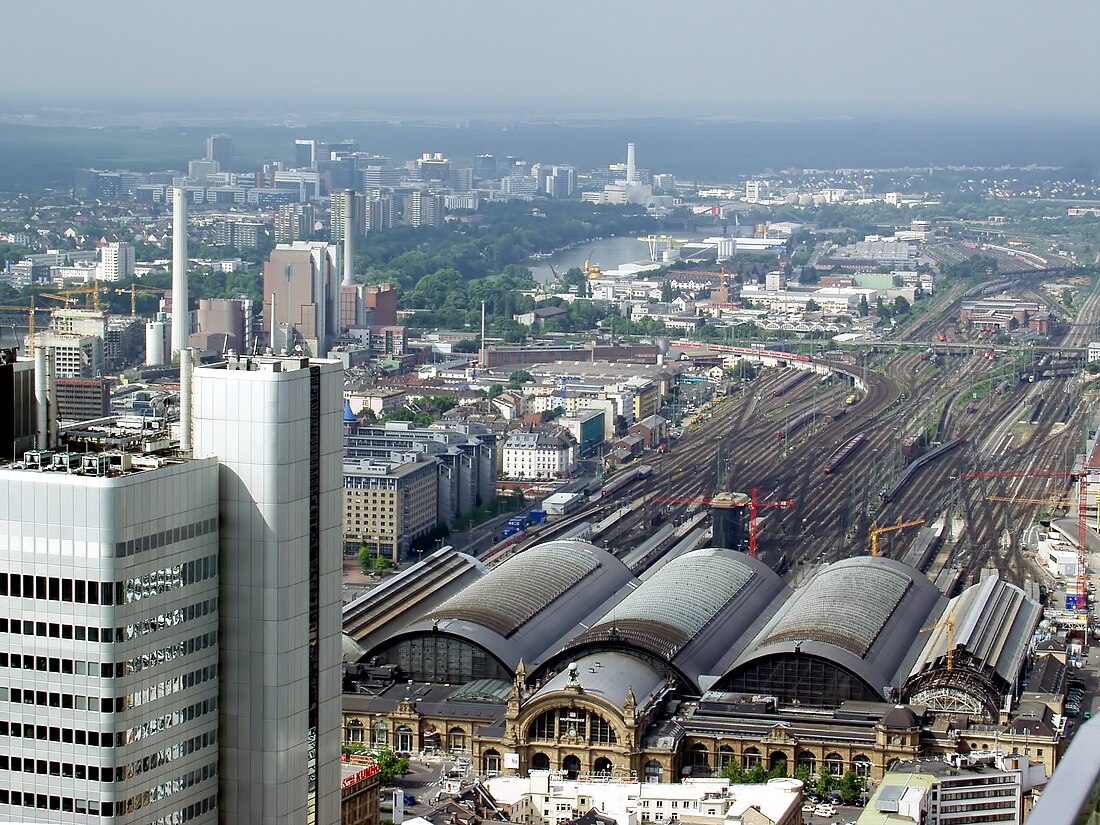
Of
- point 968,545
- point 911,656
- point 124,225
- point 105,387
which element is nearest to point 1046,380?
point 968,545

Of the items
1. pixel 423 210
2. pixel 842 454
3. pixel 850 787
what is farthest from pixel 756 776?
pixel 423 210

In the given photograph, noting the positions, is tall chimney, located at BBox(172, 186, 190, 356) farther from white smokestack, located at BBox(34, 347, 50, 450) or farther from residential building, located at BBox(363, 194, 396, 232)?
white smokestack, located at BBox(34, 347, 50, 450)

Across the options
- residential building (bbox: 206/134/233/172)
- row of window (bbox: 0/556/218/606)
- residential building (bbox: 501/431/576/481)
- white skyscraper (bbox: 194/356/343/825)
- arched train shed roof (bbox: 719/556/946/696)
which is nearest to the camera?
row of window (bbox: 0/556/218/606)

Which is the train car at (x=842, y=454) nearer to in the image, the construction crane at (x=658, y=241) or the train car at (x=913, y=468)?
the train car at (x=913, y=468)

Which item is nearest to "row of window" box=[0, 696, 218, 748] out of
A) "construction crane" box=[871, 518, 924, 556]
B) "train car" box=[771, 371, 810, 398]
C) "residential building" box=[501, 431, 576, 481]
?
"construction crane" box=[871, 518, 924, 556]

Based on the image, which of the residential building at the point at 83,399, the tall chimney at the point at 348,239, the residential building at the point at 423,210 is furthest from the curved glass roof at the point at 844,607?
the residential building at the point at 423,210

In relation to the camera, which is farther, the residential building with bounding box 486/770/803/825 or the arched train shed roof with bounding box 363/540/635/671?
the arched train shed roof with bounding box 363/540/635/671

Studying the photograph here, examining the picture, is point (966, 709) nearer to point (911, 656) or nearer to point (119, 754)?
point (911, 656)

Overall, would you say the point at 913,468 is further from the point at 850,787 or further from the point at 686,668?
the point at 850,787
